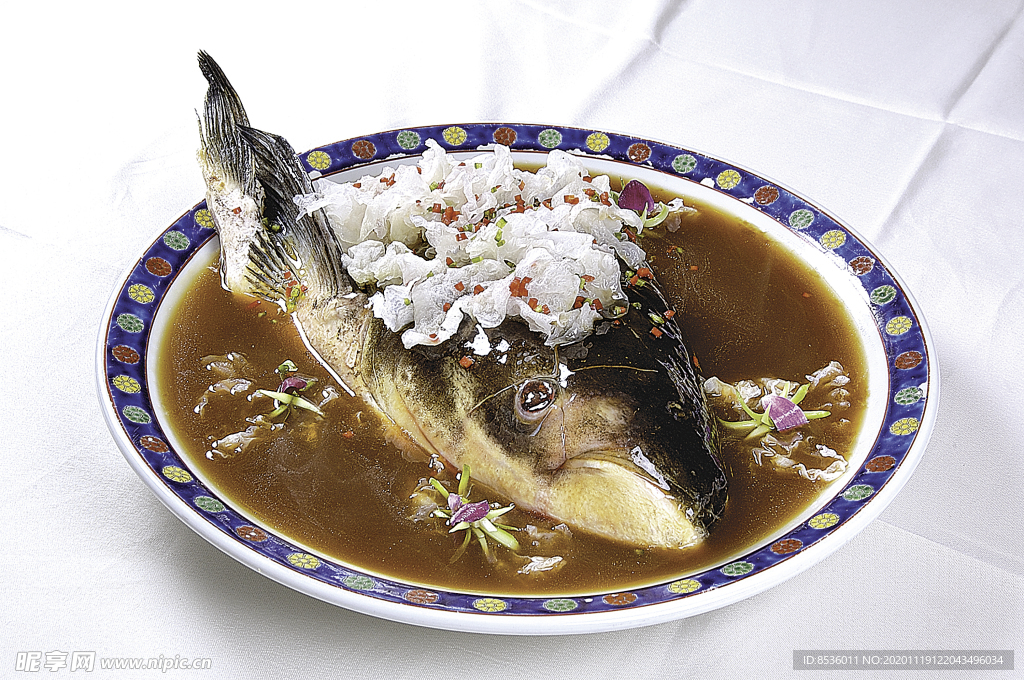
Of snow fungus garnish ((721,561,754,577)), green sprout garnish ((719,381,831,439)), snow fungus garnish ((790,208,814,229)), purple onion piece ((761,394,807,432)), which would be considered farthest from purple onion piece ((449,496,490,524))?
snow fungus garnish ((790,208,814,229))

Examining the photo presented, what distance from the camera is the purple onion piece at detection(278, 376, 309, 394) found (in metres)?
2.54

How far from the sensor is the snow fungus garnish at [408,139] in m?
3.36

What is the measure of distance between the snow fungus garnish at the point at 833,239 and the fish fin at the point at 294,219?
1.41 meters

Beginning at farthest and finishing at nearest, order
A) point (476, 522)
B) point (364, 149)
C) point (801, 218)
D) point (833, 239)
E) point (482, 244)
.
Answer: point (364, 149) → point (801, 218) → point (833, 239) → point (482, 244) → point (476, 522)

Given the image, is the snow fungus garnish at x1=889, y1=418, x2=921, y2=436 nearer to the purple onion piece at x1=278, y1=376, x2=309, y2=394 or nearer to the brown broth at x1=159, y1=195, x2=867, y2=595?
the brown broth at x1=159, y1=195, x2=867, y2=595

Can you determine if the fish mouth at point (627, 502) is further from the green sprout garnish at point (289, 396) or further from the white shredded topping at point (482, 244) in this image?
the green sprout garnish at point (289, 396)

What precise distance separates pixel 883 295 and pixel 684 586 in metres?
1.21

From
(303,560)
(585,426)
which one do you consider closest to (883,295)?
(585,426)

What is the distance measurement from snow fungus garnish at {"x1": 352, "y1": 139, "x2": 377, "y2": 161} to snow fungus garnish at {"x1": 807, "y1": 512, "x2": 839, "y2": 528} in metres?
1.93

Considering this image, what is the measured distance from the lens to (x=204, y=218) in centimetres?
300

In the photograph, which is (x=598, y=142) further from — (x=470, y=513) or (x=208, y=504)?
(x=208, y=504)

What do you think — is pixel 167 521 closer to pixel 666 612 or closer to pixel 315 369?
pixel 315 369

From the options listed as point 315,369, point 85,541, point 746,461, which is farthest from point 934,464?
point 85,541

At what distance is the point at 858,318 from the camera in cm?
273
